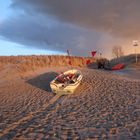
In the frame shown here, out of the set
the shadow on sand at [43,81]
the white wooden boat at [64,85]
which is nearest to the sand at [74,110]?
the shadow on sand at [43,81]

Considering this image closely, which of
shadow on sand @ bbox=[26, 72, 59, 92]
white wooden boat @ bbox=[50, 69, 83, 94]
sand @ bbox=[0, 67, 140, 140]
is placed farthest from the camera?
shadow on sand @ bbox=[26, 72, 59, 92]

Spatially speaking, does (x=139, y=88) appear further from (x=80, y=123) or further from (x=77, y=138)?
(x=77, y=138)

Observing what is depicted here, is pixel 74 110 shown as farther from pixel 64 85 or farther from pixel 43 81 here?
pixel 43 81

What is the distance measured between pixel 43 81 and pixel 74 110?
10992 millimetres

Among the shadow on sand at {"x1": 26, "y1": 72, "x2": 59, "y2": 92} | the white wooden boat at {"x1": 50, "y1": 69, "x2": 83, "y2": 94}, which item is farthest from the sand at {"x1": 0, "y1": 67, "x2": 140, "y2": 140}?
the white wooden boat at {"x1": 50, "y1": 69, "x2": 83, "y2": 94}

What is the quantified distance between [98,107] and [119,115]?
88.9 inches

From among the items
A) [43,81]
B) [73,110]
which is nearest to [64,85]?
[73,110]

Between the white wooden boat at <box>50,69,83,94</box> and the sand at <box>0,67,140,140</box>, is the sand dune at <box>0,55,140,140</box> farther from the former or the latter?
the white wooden boat at <box>50,69,83,94</box>

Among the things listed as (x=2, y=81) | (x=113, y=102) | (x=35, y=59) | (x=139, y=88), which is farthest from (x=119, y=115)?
(x=35, y=59)

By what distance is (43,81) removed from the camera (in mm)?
26609

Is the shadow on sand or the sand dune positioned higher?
the shadow on sand

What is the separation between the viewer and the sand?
11.6 m

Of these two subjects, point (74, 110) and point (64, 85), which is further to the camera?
point (64, 85)

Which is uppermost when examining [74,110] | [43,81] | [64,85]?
[64,85]
